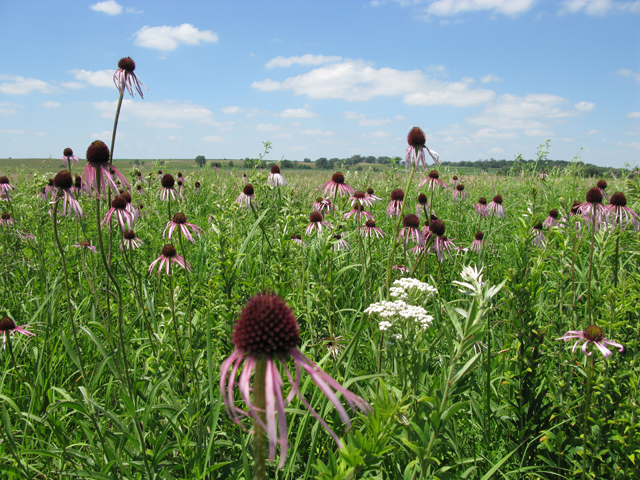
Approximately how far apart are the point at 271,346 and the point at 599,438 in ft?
5.77

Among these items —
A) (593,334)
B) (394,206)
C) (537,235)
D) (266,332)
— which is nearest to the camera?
(266,332)

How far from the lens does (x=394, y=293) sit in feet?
5.41

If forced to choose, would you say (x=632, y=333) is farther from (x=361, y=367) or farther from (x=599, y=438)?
(x=361, y=367)

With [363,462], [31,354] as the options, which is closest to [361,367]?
[363,462]

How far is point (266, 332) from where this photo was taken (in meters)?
0.81

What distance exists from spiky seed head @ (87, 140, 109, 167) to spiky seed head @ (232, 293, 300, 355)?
153cm

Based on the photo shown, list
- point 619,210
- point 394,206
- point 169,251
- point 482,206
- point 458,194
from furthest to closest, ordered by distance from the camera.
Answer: point 458,194 → point 482,206 → point 394,206 → point 619,210 → point 169,251

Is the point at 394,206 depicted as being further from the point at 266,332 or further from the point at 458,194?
the point at 266,332

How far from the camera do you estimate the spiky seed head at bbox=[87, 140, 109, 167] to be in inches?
72.7

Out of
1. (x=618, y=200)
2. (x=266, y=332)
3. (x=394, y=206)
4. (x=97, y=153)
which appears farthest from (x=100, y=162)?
(x=618, y=200)

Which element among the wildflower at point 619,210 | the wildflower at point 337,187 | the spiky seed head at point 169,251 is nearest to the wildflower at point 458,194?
the wildflower at point 337,187

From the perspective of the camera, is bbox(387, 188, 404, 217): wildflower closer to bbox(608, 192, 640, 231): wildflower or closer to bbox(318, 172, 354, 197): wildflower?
bbox(318, 172, 354, 197): wildflower

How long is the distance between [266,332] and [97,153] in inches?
63.5

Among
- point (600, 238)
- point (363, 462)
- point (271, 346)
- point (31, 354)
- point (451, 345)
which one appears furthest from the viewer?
point (31, 354)
